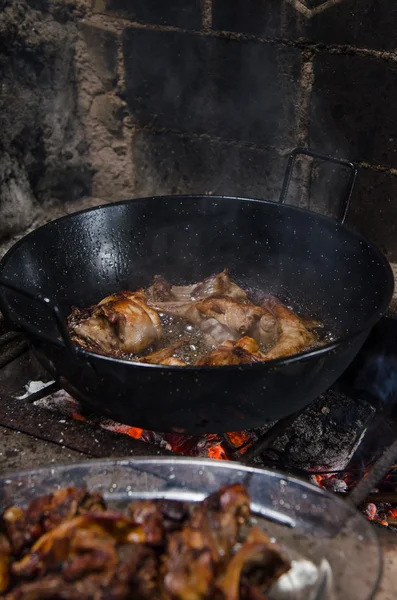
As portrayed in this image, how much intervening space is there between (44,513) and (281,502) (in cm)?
60

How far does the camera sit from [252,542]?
57.3 inches

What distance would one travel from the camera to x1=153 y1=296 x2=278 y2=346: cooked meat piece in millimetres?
2945

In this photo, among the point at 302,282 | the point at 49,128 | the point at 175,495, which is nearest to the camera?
the point at 175,495

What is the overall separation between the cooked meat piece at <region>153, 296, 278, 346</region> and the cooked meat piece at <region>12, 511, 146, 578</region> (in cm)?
150

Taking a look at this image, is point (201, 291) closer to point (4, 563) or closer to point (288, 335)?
point (288, 335)

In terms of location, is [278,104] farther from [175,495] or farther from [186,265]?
[175,495]

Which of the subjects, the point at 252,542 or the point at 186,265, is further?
the point at 186,265

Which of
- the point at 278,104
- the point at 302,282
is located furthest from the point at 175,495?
the point at 278,104

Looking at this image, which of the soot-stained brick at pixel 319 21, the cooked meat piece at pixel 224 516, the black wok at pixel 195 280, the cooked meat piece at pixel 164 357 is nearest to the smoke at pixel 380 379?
the black wok at pixel 195 280

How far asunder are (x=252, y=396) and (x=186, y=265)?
1511 millimetres

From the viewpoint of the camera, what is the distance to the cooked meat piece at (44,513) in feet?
5.11

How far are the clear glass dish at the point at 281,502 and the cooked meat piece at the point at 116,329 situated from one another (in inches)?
42.7

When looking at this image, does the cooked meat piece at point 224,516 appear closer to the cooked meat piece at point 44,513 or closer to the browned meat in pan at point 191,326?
the cooked meat piece at point 44,513

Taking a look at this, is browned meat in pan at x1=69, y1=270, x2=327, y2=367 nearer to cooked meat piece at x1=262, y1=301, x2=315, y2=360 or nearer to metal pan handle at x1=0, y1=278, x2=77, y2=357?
cooked meat piece at x1=262, y1=301, x2=315, y2=360
